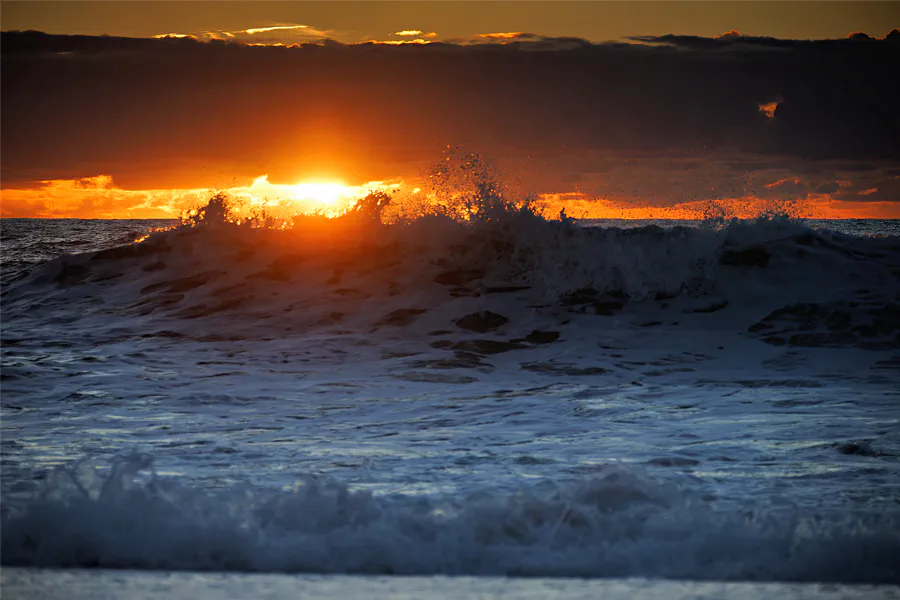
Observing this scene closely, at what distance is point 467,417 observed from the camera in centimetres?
576

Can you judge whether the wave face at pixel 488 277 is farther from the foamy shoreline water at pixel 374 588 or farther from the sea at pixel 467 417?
the foamy shoreline water at pixel 374 588

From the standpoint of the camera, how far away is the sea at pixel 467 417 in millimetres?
3098

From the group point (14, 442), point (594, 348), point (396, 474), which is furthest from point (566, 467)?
point (594, 348)

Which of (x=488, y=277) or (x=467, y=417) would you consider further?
(x=488, y=277)

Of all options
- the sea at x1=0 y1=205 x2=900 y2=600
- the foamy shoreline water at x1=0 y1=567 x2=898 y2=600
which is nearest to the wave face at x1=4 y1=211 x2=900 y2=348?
the sea at x1=0 y1=205 x2=900 y2=600

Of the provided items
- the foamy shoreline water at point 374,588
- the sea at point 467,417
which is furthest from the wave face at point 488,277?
the foamy shoreline water at point 374,588

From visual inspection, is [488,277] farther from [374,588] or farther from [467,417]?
[374,588]

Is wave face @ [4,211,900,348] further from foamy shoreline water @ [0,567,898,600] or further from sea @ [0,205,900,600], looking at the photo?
foamy shoreline water @ [0,567,898,600]

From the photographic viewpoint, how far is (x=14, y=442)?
4965 mm

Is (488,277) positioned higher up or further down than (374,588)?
higher up

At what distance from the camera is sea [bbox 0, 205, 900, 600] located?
3098 millimetres

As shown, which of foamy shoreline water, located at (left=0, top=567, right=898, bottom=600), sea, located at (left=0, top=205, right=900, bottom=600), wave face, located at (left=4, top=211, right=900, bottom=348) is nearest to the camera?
foamy shoreline water, located at (left=0, top=567, right=898, bottom=600)

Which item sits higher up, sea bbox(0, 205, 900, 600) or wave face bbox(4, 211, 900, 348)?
wave face bbox(4, 211, 900, 348)

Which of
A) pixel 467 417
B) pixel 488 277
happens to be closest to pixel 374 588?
pixel 467 417
